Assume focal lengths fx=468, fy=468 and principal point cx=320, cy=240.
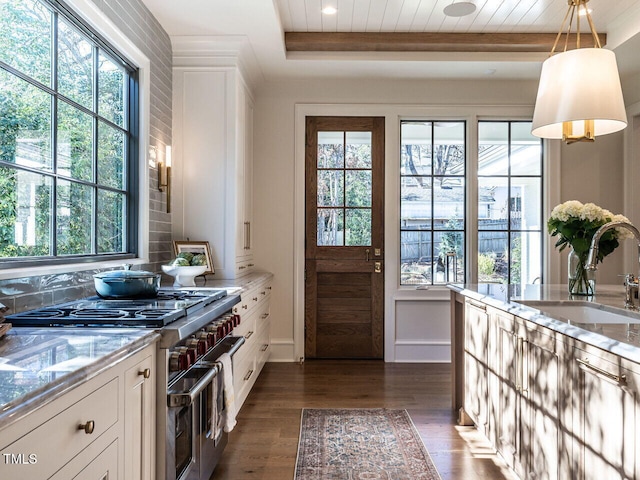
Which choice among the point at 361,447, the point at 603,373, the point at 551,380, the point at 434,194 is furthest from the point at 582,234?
the point at 434,194

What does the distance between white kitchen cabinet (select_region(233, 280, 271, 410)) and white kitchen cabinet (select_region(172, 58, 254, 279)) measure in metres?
0.37

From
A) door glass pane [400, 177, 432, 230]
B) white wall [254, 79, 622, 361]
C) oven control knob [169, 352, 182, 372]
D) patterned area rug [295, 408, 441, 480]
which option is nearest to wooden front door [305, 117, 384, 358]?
white wall [254, 79, 622, 361]

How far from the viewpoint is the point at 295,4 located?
11.1 feet

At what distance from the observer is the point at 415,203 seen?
4570mm

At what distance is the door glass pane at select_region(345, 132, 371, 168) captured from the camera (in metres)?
4.54

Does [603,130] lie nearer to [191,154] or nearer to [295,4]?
[295,4]

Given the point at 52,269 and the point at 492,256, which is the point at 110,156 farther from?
the point at 492,256

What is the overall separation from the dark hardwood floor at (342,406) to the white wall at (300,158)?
427mm

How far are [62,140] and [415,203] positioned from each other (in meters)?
3.20

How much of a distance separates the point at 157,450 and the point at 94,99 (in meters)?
1.87

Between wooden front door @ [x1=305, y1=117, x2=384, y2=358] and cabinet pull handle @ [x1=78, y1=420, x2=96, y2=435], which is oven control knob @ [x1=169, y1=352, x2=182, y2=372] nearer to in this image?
cabinet pull handle @ [x1=78, y1=420, x2=96, y2=435]

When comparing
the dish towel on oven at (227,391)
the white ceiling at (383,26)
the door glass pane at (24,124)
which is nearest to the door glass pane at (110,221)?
the door glass pane at (24,124)

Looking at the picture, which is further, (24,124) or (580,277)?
(580,277)

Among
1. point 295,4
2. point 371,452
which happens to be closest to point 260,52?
point 295,4
